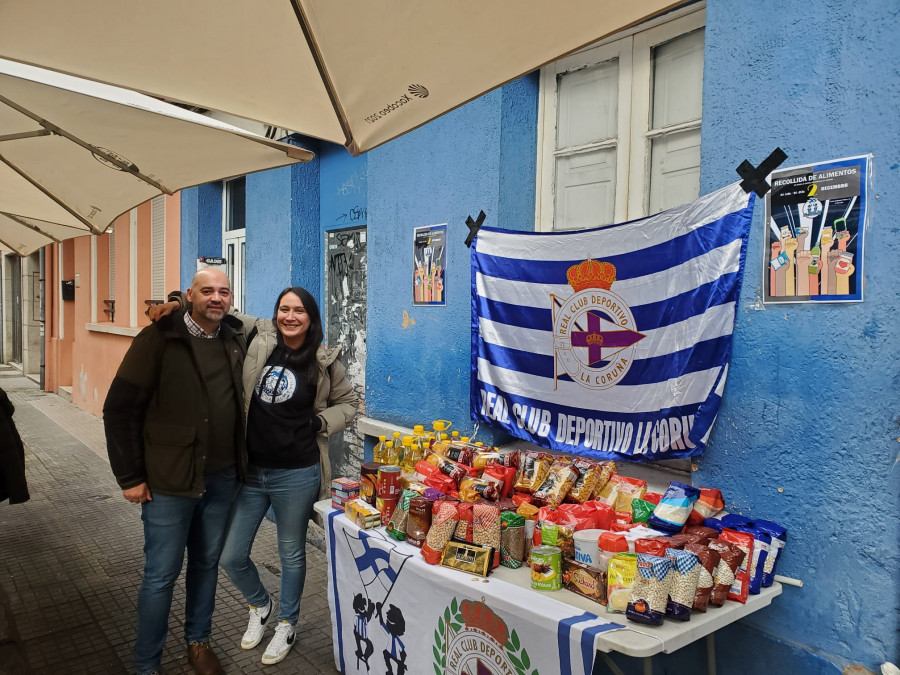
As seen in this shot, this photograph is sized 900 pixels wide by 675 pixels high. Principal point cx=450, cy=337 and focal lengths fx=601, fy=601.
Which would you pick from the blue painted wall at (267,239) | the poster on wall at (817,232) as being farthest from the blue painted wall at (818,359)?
the blue painted wall at (267,239)

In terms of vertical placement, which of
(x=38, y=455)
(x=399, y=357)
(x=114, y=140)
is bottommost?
(x=38, y=455)

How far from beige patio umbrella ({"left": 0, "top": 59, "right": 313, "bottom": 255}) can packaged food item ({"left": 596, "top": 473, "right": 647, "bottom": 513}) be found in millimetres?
2248

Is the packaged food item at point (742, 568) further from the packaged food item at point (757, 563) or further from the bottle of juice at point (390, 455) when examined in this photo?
the bottle of juice at point (390, 455)

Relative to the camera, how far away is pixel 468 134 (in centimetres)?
412

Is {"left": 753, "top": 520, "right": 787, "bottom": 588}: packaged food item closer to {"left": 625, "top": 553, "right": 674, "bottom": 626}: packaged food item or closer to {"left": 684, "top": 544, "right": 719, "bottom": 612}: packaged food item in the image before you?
{"left": 684, "top": 544, "right": 719, "bottom": 612}: packaged food item

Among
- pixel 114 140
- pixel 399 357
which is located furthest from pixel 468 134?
pixel 114 140

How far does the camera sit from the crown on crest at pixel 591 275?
124 inches

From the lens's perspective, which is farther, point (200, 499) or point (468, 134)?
point (468, 134)

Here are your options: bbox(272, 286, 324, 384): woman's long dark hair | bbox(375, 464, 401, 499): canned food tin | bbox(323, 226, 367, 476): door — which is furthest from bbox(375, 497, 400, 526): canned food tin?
bbox(323, 226, 367, 476): door

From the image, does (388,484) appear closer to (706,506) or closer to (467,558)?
(467,558)

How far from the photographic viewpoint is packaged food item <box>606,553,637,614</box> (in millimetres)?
2045

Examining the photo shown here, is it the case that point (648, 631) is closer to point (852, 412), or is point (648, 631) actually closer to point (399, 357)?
point (852, 412)

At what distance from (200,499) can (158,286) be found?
22.6 feet

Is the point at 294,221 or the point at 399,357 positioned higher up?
the point at 294,221
